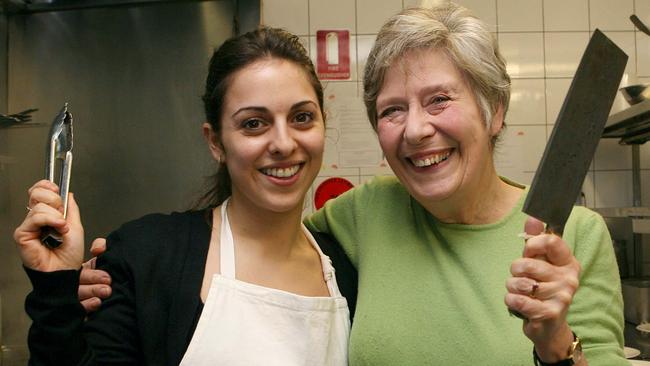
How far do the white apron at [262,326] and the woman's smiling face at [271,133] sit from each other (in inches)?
4.8

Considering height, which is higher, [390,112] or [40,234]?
[390,112]

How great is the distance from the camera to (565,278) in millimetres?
659

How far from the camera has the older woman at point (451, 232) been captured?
0.87 m

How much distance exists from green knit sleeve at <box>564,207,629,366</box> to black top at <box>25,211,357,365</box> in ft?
1.94

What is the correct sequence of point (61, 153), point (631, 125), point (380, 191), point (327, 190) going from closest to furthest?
point (61, 153) → point (380, 191) → point (631, 125) → point (327, 190)

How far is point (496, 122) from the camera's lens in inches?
38.7

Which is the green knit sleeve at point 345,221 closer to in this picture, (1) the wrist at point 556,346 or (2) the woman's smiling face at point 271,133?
(2) the woman's smiling face at point 271,133

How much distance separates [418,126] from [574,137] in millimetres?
282

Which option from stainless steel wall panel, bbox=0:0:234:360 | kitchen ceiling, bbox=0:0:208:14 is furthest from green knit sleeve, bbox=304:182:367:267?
Answer: kitchen ceiling, bbox=0:0:208:14

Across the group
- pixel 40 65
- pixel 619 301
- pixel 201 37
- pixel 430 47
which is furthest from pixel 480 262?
pixel 40 65

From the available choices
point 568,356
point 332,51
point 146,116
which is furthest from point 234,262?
point 332,51

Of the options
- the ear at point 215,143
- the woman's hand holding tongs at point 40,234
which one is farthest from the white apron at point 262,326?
the woman's hand holding tongs at point 40,234

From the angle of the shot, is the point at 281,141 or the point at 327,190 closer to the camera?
the point at 281,141

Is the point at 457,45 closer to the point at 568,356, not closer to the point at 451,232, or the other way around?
the point at 451,232
